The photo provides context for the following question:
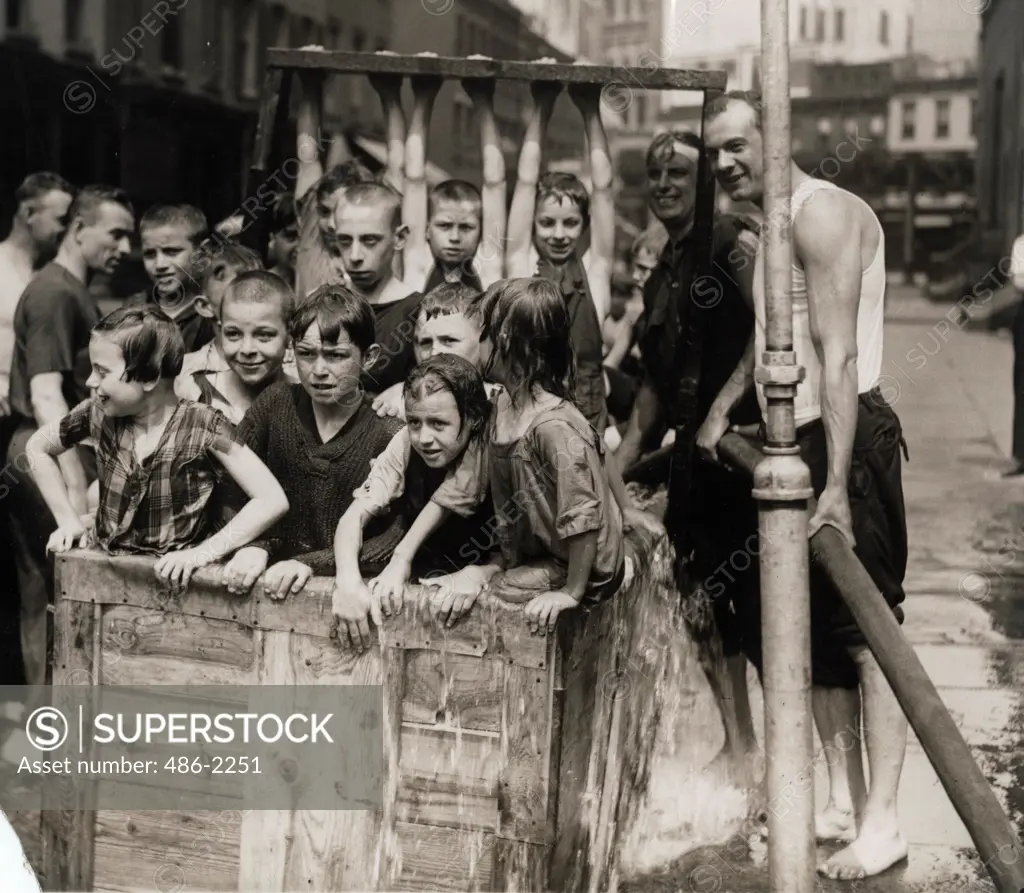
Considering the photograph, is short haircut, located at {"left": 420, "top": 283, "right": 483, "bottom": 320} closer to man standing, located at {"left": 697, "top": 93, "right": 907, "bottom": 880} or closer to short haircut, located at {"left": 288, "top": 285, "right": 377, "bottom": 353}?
short haircut, located at {"left": 288, "top": 285, "right": 377, "bottom": 353}

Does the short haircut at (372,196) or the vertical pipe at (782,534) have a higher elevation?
the short haircut at (372,196)

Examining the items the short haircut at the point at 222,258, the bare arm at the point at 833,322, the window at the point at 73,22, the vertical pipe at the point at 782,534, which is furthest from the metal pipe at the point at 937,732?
the window at the point at 73,22

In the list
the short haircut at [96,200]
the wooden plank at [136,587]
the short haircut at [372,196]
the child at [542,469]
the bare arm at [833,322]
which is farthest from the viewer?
the short haircut at [96,200]

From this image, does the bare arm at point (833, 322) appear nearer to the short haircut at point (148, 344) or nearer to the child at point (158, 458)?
the child at point (158, 458)

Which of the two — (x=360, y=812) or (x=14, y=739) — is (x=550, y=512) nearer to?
(x=360, y=812)

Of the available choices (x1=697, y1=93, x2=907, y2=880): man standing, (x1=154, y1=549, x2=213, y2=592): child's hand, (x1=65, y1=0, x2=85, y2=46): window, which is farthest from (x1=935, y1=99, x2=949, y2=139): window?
(x1=65, y1=0, x2=85, y2=46): window

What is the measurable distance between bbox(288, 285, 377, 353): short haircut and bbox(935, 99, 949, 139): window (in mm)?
1550

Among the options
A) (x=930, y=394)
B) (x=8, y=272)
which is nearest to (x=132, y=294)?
(x=8, y=272)

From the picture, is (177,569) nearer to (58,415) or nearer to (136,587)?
(136,587)

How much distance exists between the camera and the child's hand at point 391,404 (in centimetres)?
331

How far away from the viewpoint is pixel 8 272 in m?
3.99

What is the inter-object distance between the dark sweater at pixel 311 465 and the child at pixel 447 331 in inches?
1.9

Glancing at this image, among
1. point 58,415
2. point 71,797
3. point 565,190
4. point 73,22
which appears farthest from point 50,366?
point 565,190

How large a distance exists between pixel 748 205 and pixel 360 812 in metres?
1.80
